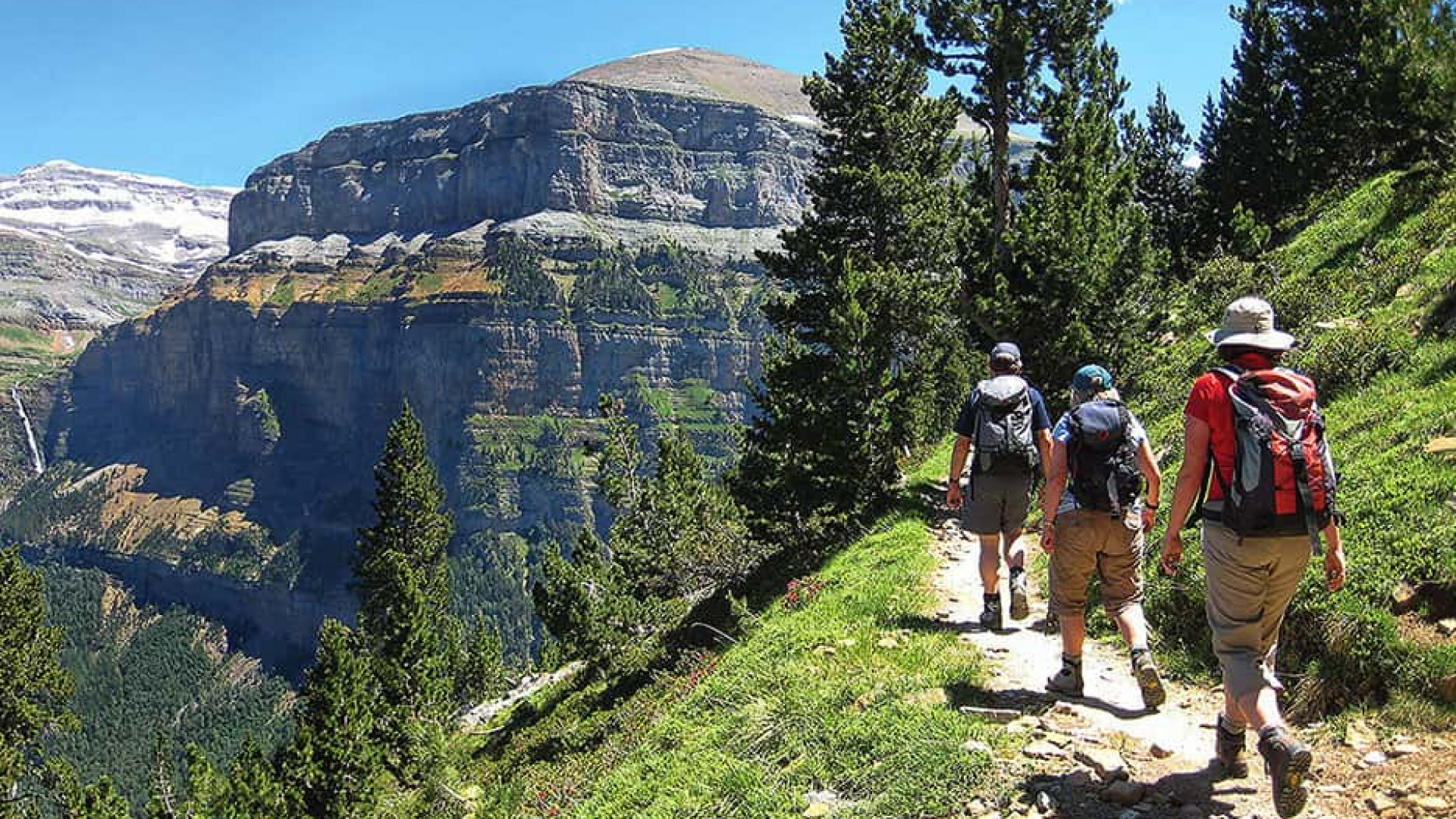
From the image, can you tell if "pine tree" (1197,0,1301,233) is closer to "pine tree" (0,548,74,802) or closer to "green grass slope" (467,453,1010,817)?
"green grass slope" (467,453,1010,817)

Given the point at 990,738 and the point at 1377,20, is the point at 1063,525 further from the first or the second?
the point at 1377,20

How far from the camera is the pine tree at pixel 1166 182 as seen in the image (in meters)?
A: 35.4

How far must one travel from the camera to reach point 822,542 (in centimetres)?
1958

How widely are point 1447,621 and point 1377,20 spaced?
83.5 feet

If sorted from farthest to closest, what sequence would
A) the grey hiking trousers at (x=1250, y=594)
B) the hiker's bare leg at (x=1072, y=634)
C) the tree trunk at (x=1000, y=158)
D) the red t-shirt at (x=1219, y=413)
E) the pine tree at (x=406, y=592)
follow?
the pine tree at (x=406, y=592)
the tree trunk at (x=1000, y=158)
the hiker's bare leg at (x=1072, y=634)
the red t-shirt at (x=1219, y=413)
the grey hiking trousers at (x=1250, y=594)

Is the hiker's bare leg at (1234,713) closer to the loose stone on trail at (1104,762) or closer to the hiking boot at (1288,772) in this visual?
the hiking boot at (1288,772)

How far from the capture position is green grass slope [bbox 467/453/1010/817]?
7312mm

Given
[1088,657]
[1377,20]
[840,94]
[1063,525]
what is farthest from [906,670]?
[1377,20]

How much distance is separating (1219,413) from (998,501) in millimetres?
4232

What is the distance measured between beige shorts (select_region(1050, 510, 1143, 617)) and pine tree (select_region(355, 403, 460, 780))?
30.3 meters

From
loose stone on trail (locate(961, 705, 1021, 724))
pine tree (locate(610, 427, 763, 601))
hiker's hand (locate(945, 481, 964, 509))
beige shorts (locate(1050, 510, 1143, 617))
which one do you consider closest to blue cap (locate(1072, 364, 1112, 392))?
beige shorts (locate(1050, 510, 1143, 617))

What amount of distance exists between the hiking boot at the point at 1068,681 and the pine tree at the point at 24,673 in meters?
29.6

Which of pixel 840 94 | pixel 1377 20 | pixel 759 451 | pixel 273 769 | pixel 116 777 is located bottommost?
pixel 116 777

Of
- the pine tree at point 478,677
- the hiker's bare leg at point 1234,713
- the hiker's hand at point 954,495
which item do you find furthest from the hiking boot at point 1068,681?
the pine tree at point 478,677
